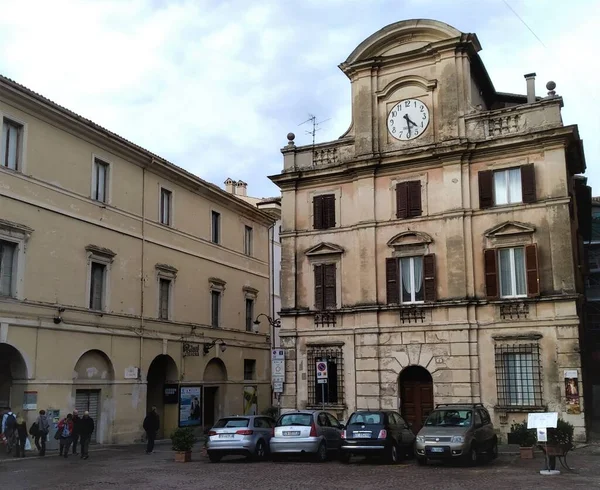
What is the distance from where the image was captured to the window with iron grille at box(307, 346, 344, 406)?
2758 cm

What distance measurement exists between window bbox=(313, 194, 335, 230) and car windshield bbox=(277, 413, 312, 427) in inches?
384

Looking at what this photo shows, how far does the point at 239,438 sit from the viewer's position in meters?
20.7

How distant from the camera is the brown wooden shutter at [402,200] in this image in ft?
89.9

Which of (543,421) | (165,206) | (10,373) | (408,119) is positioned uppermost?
(408,119)

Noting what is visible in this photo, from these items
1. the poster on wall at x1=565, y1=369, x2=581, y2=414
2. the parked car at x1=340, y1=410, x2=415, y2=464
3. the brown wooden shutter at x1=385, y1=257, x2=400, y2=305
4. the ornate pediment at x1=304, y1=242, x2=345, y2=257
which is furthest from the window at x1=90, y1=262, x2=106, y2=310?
the poster on wall at x1=565, y1=369, x2=581, y2=414

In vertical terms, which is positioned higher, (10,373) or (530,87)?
(530,87)

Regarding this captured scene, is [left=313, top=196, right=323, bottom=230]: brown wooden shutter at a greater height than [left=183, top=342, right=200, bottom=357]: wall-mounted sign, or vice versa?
[left=313, top=196, right=323, bottom=230]: brown wooden shutter

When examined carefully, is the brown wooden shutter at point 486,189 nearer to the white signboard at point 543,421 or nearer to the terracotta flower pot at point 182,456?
the white signboard at point 543,421

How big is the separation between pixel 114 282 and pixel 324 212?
8.99 meters

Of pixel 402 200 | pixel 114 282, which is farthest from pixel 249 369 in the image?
pixel 402 200

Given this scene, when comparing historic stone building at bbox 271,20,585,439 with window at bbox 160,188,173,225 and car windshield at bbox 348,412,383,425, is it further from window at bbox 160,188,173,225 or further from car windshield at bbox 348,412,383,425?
window at bbox 160,188,173,225

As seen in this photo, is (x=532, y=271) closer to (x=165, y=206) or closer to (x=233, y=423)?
(x=233, y=423)

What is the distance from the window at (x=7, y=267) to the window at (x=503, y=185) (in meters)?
16.5

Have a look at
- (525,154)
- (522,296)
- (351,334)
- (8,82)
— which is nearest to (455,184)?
(525,154)
